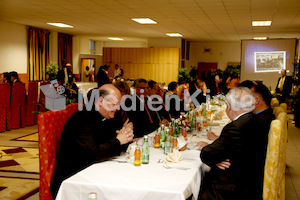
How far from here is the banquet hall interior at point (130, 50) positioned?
594 cm

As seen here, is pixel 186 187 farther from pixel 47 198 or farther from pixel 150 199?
pixel 47 198

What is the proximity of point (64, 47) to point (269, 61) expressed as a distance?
9.17 m

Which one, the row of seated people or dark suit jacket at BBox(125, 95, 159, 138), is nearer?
the row of seated people

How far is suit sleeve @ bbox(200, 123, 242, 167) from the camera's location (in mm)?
2322

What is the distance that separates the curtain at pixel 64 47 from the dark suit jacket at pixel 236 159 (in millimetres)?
13605

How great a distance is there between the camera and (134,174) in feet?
7.28

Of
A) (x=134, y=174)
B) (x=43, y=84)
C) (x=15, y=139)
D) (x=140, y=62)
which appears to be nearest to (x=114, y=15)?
(x=43, y=84)

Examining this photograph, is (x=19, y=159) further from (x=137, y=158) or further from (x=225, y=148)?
(x=225, y=148)

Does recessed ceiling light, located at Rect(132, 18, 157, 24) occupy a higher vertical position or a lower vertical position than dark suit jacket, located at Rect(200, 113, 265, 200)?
higher

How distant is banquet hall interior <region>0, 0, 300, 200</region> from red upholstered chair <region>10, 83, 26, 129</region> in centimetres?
2

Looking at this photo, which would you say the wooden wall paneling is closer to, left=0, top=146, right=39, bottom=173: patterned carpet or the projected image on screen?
the projected image on screen

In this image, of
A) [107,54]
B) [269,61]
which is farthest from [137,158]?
[107,54]

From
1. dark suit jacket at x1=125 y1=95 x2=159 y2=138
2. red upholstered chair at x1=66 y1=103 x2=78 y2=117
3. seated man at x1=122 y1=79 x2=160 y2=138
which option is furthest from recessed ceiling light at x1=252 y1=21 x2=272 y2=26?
red upholstered chair at x1=66 y1=103 x2=78 y2=117

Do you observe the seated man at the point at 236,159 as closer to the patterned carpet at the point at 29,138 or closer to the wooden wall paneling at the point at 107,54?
the patterned carpet at the point at 29,138
